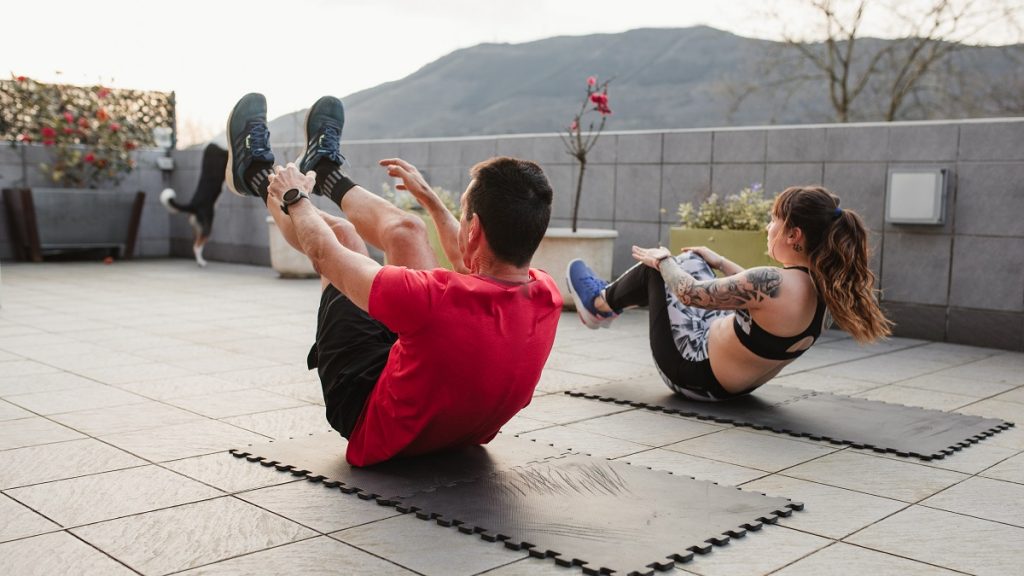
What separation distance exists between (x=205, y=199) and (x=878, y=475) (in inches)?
351

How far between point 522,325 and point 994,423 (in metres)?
2.19

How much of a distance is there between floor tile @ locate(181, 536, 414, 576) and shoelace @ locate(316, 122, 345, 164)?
143 centimetres

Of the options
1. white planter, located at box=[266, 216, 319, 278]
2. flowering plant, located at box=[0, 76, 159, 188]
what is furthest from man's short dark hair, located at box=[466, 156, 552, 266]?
flowering plant, located at box=[0, 76, 159, 188]

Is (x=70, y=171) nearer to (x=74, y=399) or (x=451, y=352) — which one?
(x=74, y=399)

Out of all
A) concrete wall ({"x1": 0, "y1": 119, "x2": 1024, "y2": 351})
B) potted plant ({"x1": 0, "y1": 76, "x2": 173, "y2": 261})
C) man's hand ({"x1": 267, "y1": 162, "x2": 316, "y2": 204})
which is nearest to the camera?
man's hand ({"x1": 267, "y1": 162, "x2": 316, "y2": 204})

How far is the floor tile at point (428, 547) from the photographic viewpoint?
2055 mm

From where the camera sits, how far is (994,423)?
11.6 feet

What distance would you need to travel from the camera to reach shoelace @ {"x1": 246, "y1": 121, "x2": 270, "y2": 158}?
3.16m

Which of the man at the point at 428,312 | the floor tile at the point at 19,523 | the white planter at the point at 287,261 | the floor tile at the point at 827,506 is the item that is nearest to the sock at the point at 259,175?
the man at the point at 428,312

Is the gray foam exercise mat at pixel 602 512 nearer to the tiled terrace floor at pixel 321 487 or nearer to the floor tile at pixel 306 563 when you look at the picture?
the tiled terrace floor at pixel 321 487

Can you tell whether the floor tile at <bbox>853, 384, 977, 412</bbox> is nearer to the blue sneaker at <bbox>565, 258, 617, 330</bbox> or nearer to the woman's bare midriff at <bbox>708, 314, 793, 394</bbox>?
the woman's bare midriff at <bbox>708, 314, 793, 394</bbox>

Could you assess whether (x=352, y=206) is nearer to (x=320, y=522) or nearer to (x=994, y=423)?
(x=320, y=522)

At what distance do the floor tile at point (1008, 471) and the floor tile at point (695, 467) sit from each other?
0.72 meters

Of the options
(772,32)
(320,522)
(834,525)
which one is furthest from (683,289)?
(772,32)
